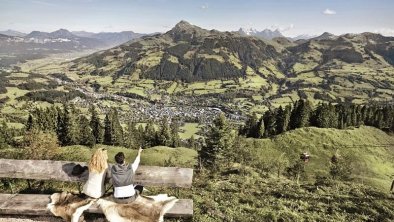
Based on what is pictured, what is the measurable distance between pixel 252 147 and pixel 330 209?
260 feet

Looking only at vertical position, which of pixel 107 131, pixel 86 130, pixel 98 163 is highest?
pixel 98 163

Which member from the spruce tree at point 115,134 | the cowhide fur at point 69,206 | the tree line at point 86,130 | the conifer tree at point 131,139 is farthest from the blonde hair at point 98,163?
the conifer tree at point 131,139

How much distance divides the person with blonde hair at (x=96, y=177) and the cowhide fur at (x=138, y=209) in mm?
333

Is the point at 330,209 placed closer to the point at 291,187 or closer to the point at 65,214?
the point at 291,187

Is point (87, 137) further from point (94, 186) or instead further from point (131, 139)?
point (94, 186)

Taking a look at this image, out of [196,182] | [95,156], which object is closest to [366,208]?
[196,182]

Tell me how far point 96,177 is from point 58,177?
4.76 feet

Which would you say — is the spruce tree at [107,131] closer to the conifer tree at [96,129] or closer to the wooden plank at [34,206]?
the conifer tree at [96,129]

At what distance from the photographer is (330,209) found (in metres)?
16.5

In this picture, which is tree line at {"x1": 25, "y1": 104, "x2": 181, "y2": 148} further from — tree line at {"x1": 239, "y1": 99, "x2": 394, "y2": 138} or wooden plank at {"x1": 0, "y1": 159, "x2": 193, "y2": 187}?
wooden plank at {"x1": 0, "y1": 159, "x2": 193, "y2": 187}

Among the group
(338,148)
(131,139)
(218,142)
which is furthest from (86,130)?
(338,148)

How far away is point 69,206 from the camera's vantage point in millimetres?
10766

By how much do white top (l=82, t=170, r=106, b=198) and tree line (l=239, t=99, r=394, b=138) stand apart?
108348mm

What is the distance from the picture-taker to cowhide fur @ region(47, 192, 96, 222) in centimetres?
1056
